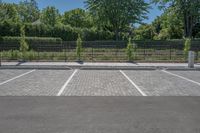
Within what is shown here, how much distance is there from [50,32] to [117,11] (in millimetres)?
14834

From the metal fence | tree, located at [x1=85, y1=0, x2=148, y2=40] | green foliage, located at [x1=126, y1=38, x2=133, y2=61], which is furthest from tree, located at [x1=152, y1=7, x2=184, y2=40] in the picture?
green foliage, located at [x1=126, y1=38, x2=133, y2=61]

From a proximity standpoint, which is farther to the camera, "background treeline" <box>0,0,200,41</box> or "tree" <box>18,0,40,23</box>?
"tree" <box>18,0,40,23</box>

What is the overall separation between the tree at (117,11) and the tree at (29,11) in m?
33.8

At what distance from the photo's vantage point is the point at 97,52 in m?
25.1

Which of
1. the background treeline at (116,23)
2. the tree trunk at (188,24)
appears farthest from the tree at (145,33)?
the tree trunk at (188,24)

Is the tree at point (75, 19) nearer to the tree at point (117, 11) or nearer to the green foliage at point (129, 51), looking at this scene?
the tree at point (117, 11)

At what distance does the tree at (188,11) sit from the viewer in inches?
1801

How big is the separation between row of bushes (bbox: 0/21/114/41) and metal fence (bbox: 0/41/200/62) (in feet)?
45.5

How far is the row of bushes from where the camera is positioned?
126ft
